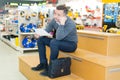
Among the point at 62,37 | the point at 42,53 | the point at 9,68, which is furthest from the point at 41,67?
the point at 9,68

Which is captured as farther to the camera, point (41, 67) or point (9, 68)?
point (9, 68)

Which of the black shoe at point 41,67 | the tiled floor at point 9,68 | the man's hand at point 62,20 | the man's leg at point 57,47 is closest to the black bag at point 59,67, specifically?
the man's leg at point 57,47

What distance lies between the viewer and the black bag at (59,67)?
3.07 m

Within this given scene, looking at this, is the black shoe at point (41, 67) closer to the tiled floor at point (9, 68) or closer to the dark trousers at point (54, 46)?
the dark trousers at point (54, 46)

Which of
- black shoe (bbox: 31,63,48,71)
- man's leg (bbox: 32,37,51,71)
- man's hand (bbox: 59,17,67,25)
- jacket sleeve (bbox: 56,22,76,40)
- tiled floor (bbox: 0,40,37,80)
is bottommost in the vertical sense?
tiled floor (bbox: 0,40,37,80)

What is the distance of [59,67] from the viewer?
313 centimetres

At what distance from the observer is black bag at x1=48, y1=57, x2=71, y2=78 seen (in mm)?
3072

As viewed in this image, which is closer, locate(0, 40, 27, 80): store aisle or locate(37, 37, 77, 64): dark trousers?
locate(37, 37, 77, 64): dark trousers

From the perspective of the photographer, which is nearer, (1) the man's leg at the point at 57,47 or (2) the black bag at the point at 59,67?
(2) the black bag at the point at 59,67

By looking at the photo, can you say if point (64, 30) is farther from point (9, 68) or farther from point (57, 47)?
point (9, 68)

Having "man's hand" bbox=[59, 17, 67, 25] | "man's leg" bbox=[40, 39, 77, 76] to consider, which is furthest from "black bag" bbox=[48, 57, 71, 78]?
"man's hand" bbox=[59, 17, 67, 25]

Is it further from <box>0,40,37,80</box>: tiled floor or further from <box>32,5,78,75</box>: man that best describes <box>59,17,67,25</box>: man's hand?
<box>0,40,37,80</box>: tiled floor

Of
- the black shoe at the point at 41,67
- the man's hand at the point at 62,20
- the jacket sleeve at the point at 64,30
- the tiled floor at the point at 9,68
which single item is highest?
the man's hand at the point at 62,20

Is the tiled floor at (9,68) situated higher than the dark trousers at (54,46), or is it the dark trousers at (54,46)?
the dark trousers at (54,46)
